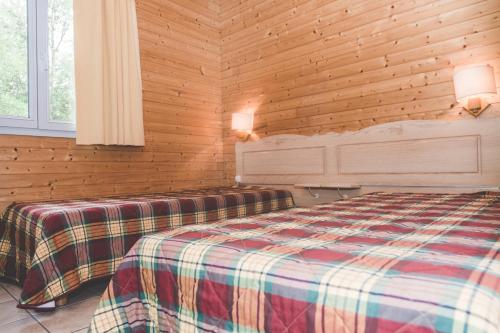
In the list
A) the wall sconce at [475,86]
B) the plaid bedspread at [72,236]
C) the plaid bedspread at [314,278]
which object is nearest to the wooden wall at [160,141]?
the plaid bedspread at [72,236]

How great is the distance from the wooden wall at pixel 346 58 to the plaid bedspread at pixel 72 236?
1.56m

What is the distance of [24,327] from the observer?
5.48ft

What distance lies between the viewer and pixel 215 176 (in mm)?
4301

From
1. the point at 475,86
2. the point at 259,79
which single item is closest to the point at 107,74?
the point at 259,79

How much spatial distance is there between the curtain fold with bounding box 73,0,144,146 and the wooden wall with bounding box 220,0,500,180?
127 cm

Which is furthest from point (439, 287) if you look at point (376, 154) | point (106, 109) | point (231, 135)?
point (231, 135)

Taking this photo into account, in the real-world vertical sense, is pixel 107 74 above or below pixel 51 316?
above

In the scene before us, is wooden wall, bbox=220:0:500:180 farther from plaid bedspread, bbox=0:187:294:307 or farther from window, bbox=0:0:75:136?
window, bbox=0:0:75:136

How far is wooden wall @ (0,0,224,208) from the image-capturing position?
9.16 ft

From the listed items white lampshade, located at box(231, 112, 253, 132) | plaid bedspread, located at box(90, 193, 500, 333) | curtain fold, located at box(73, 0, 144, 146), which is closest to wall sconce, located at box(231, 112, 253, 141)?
white lampshade, located at box(231, 112, 253, 132)

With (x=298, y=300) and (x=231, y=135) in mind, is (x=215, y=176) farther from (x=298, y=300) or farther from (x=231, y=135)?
(x=298, y=300)

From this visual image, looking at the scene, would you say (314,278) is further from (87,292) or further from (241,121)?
(241,121)

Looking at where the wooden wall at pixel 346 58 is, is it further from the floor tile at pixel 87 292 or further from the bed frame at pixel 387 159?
the floor tile at pixel 87 292

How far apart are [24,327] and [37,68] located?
6.81 feet
